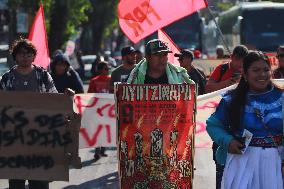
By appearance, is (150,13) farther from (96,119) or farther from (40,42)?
(96,119)

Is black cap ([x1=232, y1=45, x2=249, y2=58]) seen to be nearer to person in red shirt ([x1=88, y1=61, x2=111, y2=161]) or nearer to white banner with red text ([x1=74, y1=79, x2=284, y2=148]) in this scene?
white banner with red text ([x1=74, y1=79, x2=284, y2=148])

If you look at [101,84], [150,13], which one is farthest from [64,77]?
[101,84]

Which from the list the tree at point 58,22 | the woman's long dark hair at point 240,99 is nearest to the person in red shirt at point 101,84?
the woman's long dark hair at point 240,99

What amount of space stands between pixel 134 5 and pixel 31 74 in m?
3.74

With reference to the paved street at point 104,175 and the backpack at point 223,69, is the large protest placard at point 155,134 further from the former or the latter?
the paved street at point 104,175

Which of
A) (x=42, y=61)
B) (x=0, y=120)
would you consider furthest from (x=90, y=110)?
(x=0, y=120)

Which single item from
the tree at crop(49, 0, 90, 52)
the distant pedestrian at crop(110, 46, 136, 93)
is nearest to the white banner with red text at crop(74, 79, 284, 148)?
the distant pedestrian at crop(110, 46, 136, 93)

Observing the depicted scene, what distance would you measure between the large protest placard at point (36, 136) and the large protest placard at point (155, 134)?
2.24ft

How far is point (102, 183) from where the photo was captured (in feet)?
33.4

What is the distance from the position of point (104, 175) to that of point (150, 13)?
2.09 meters

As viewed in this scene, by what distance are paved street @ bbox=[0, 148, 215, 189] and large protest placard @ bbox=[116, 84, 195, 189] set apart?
3.03 m

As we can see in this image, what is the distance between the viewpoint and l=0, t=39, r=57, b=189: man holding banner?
24.1ft

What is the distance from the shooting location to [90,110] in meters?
9.76

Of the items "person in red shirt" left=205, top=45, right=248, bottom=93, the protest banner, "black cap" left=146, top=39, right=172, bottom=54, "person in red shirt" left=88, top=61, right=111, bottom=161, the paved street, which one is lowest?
the paved street
